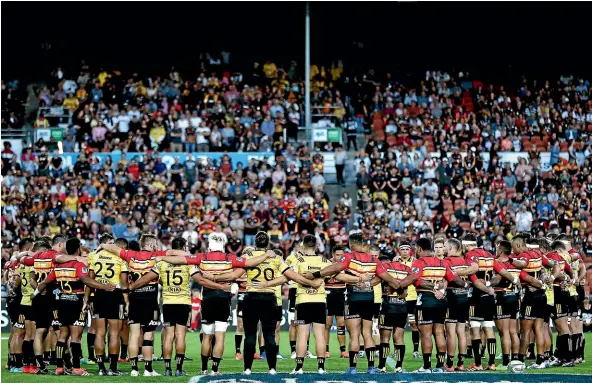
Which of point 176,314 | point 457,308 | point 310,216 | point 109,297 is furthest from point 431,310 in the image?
point 310,216

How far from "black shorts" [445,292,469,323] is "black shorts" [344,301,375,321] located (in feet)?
4.53

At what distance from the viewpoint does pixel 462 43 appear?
140 feet

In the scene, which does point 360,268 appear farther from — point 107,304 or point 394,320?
point 107,304

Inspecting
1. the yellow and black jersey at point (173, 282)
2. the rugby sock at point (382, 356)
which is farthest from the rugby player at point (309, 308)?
the yellow and black jersey at point (173, 282)

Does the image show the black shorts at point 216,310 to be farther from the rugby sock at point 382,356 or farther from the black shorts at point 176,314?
the rugby sock at point 382,356

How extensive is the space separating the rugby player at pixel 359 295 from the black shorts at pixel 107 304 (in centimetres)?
374

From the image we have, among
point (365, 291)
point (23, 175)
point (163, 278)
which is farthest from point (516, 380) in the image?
point (23, 175)

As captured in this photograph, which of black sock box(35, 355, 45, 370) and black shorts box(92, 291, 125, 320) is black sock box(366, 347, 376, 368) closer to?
black shorts box(92, 291, 125, 320)

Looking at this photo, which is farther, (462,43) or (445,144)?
(462,43)

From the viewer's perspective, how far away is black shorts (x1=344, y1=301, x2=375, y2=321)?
1795 cm

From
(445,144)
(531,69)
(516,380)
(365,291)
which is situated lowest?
(516,380)

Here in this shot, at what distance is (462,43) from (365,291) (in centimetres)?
2619

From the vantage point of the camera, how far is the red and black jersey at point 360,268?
17797 mm

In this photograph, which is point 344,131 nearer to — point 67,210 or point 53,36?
point 67,210
